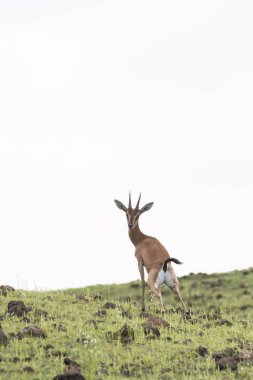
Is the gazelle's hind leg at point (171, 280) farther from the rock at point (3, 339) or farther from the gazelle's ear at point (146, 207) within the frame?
the rock at point (3, 339)

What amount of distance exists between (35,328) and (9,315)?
7.84 ft

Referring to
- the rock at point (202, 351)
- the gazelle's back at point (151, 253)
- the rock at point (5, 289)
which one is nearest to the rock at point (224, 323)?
the gazelle's back at point (151, 253)

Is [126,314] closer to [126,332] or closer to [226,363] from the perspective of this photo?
[126,332]

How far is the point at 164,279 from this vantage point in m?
17.8

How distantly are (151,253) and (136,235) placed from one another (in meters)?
1.44

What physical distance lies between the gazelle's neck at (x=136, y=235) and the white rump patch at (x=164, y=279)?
196 centimetres

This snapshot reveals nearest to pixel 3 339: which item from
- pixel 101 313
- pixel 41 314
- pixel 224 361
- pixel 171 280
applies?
pixel 41 314

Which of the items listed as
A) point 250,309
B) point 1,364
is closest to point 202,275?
point 250,309

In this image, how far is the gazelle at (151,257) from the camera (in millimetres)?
17734

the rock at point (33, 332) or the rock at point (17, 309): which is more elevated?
the rock at point (17, 309)

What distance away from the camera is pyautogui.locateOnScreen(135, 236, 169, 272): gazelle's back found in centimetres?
1800

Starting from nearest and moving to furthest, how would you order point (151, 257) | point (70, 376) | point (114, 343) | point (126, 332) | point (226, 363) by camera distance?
point (70, 376), point (226, 363), point (114, 343), point (126, 332), point (151, 257)

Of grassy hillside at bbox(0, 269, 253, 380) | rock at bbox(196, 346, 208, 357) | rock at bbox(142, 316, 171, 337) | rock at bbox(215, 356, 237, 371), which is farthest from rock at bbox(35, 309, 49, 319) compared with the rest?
rock at bbox(215, 356, 237, 371)

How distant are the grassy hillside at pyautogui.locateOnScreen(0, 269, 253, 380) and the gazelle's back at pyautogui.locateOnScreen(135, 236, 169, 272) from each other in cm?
122
